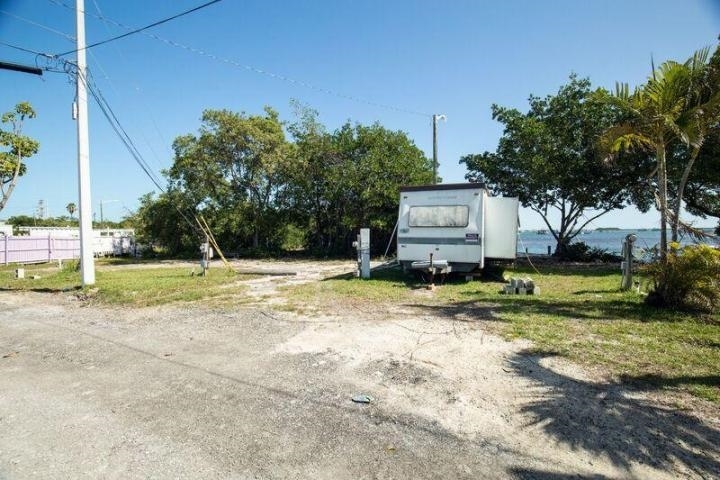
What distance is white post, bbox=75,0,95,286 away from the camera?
36.0 ft

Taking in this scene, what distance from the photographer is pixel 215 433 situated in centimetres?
312

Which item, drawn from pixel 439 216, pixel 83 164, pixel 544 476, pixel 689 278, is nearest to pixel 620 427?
pixel 544 476

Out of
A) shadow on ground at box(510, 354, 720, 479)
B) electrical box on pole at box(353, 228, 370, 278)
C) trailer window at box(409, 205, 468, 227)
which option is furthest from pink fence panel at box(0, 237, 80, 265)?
shadow on ground at box(510, 354, 720, 479)

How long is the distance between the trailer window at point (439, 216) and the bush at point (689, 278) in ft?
14.4

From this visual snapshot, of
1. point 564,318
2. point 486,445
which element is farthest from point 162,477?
point 564,318

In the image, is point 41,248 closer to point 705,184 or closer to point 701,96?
point 701,96

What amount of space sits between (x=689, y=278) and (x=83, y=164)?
553 inches

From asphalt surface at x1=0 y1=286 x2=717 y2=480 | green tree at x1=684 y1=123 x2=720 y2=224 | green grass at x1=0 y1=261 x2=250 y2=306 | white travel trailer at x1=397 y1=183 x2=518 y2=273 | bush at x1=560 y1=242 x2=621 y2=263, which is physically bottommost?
asphalt surface at x1=0 y1=286 x2=717 y2=480

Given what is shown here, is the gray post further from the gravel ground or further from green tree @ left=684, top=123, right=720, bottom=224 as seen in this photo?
green tree @ left=684, top=123, right=720, bottom=224

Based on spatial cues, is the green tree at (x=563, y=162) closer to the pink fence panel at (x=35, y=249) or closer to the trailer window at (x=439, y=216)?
the trailer window at (x=439, y=216)

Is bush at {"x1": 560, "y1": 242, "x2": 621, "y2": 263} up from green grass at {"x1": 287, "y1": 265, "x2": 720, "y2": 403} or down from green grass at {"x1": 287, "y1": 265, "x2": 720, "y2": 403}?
up

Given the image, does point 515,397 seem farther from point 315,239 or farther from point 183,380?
point 315,239

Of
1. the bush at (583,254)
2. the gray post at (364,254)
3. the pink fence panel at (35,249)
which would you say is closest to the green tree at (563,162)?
the bush at (583,254)

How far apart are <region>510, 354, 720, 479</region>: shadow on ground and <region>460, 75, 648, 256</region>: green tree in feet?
47.2
